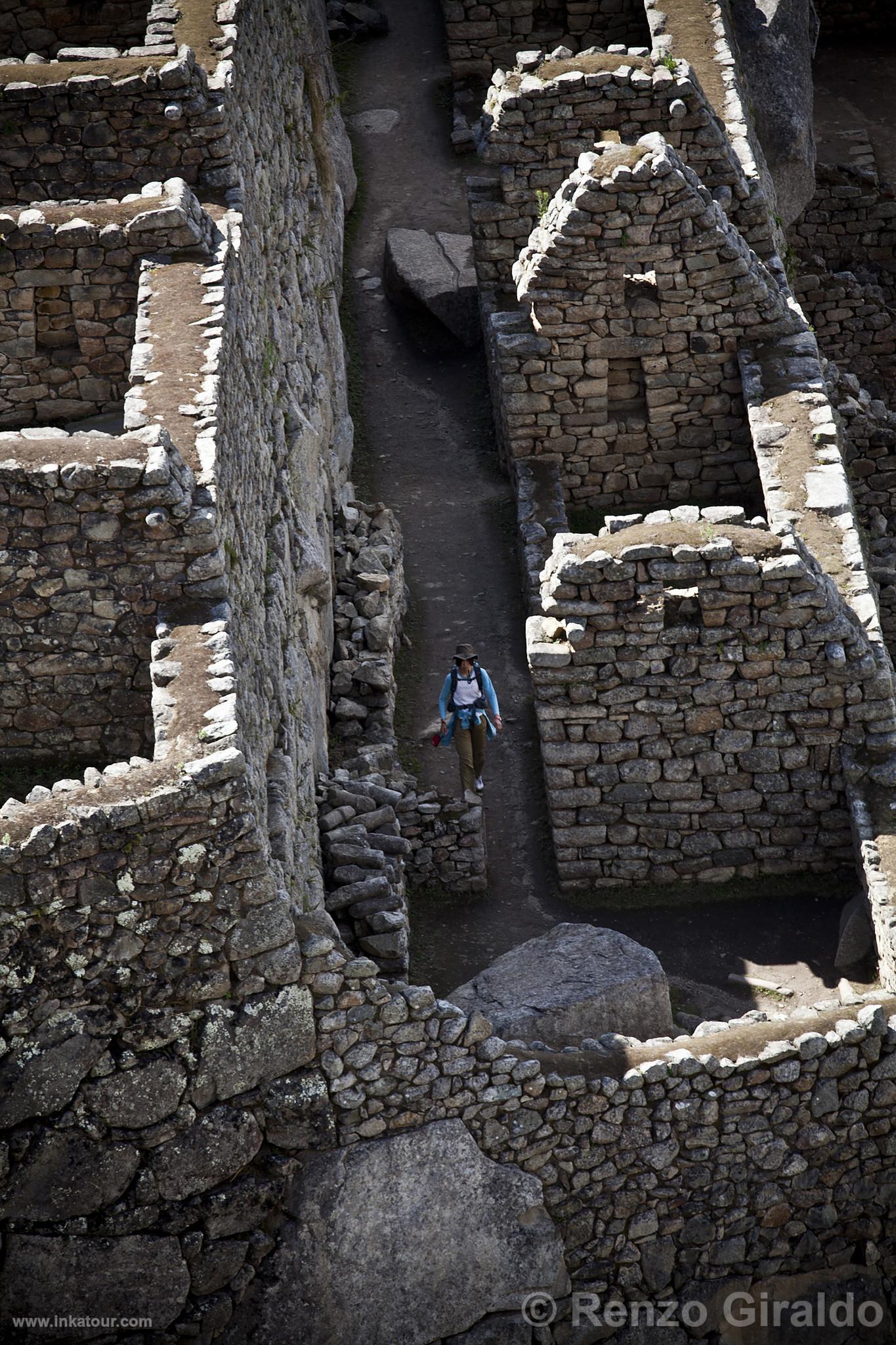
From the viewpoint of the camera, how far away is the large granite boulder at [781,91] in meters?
19.1

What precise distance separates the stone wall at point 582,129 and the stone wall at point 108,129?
346 cm

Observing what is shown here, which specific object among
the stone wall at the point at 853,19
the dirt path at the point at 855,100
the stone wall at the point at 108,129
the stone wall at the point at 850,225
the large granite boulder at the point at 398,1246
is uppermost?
the stone wall at the point at 108,129

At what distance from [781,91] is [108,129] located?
9198 mm

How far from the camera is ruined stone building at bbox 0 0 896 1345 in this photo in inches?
333

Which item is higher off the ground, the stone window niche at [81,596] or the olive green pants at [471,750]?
the stone window niche at [81,596]

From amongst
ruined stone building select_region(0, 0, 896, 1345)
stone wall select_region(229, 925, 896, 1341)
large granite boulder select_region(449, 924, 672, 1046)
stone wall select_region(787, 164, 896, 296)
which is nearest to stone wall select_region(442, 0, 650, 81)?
ruined stone building select_region(0, 0, 896, 1345)

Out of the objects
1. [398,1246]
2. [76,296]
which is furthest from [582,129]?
[398,1246]

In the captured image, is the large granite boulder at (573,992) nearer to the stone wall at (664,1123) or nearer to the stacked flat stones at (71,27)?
the stone wall at (664,1123)

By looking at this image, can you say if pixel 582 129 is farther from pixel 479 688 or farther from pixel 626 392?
pixel 479 688

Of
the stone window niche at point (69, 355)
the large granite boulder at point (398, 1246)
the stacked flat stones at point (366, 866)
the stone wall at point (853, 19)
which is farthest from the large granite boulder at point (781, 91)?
the large granite boulder at point (398, 1246)

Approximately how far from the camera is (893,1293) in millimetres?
10750

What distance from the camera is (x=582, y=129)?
1603 cm

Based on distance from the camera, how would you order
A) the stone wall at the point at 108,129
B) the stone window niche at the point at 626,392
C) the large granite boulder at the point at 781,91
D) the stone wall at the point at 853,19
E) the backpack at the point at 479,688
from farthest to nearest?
the stone wall at the point at 853,19 < the large granite boulder at the point at 781,91 < the stone window niche at the point at 626,392 < the stone wall at the point at 108,129 < the backpack at the point at 479,688

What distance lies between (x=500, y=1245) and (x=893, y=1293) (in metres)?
2.93
